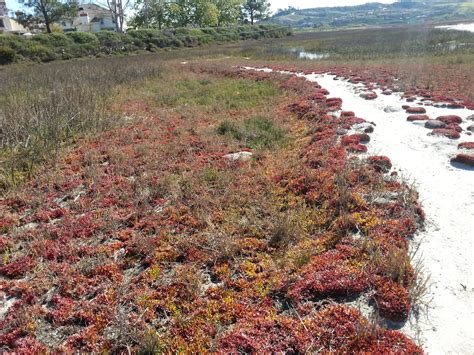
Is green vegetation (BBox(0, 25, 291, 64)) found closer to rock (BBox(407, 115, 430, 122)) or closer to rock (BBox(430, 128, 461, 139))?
rock (BBox(407, 115, 430, 122))

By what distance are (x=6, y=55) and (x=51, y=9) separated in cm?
3048

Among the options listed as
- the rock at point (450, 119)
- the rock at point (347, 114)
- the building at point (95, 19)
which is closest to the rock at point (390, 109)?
the rock at point (347, 114)

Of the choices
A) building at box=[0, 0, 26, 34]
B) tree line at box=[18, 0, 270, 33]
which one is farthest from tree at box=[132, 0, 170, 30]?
building at box=[0, 0, 26, 34]

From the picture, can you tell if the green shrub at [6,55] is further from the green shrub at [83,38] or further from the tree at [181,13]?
the tree at [181,13]

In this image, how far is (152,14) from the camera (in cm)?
9275

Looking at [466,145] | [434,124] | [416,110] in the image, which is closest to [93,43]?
[416,110]

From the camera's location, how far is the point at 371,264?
6.12 meters

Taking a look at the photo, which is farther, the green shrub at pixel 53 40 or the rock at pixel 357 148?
the green shrub at pixel 53 40

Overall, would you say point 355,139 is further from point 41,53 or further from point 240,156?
point 41,53

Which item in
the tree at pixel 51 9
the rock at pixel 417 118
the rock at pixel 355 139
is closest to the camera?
the rock at pixel 355 139

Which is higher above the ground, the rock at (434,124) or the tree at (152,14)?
the tree at (152,14)

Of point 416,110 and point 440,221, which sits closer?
point 440,221

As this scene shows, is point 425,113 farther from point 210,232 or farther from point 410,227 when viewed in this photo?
point 210,232

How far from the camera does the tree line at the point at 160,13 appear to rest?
69.7 m
